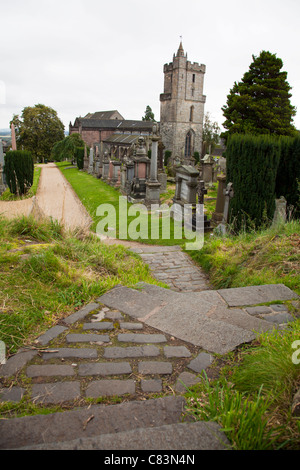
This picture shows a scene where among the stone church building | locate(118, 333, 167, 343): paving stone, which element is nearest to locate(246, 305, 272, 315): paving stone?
locate(118, 333, 167, 343): paving stone

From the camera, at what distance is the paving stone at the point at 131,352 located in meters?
2.43

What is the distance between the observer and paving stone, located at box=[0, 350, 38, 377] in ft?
7.10

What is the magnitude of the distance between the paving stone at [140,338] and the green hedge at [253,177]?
5.60m

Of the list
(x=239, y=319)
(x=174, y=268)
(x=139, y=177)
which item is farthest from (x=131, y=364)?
(x=139, y=177)

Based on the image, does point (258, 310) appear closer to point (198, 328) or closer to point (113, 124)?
point (198, 328)

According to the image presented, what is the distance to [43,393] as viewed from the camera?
6.43 ft

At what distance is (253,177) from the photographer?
8.23 meters

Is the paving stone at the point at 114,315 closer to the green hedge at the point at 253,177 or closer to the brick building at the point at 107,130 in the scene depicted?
the green hedge at the point at 253,177

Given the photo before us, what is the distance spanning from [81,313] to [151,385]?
123 cm

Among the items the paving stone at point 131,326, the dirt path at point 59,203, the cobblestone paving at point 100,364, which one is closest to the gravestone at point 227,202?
the dirt path at point 59,203

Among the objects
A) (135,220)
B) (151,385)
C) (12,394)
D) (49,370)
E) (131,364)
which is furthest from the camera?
(135,220)

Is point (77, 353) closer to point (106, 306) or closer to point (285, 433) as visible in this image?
point (106, 306)

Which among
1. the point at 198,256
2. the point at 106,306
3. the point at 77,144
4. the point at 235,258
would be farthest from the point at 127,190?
the point at 77,144
